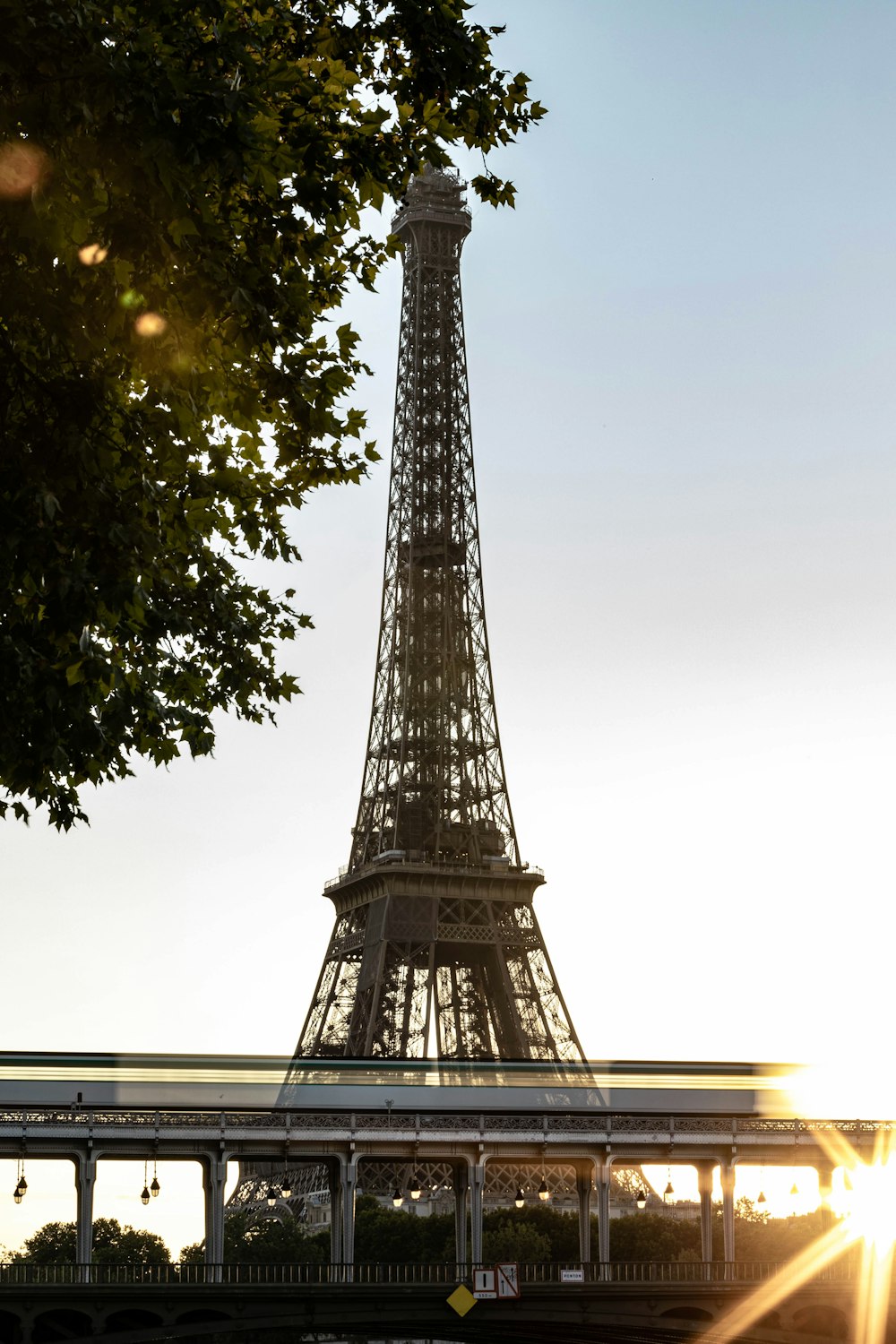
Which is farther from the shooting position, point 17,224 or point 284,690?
point 284,690

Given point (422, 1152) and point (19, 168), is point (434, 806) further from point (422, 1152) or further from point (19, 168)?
point (19, 168)

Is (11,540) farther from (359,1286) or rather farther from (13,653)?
(359,1286)

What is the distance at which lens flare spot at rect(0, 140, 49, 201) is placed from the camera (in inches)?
510

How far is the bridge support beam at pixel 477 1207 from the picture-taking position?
6350 cm

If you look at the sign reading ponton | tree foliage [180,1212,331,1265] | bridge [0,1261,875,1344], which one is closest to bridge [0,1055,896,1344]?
bridge [0,1261,875,1344]

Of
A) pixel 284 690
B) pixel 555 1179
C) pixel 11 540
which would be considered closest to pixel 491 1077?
pixel 555 1179

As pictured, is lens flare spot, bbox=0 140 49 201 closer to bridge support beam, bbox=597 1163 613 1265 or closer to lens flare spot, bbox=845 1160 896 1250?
bridge support beam, bbox=597 1163 613 1265

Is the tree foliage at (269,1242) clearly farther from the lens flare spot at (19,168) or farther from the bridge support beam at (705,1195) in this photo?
the lens flare spot at (19,168)

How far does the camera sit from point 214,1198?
203 feet

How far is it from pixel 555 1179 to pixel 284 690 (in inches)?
4143

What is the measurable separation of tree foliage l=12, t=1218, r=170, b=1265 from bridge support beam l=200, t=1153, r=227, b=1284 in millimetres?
64079

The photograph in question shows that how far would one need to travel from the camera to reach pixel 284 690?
778 inches

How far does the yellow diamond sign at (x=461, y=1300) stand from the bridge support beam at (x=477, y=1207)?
35.5 ft

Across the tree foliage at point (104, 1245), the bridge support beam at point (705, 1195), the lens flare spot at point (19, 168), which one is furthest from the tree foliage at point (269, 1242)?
the lens flare spot at point (19, 168)
